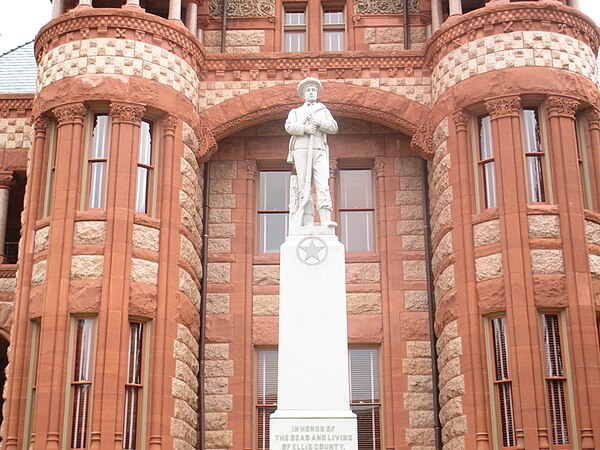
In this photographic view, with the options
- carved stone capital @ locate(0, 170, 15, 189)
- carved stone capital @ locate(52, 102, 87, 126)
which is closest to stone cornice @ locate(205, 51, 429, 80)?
carved stone capital @ locate(52, 102, 87, 126)

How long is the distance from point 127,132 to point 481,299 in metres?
8.43

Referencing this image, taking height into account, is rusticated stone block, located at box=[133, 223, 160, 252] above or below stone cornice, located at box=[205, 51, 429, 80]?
below

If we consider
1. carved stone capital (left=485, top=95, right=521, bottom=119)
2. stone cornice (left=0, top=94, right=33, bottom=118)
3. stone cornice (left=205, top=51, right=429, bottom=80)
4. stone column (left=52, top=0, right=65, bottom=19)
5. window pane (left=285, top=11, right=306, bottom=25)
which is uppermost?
window pane (left=285, top=11, right=306, bottom=25)

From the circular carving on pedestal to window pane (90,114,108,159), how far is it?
330 inches

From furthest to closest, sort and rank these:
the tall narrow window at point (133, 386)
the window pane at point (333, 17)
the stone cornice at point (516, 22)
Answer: the window pane at point (333, 17), the stone cornice at point (516, 22), the tall narrow window at point (133, 386)

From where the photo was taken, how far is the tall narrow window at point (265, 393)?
853 inches

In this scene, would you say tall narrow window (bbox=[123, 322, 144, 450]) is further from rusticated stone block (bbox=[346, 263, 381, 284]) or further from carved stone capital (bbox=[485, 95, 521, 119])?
carved stone capital (bbox=[485, 95, 521, 119])

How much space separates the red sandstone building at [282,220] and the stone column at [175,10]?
62 millimetres

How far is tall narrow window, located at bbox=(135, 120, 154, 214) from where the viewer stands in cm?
2089

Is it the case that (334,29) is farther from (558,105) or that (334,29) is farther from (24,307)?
(24,307)

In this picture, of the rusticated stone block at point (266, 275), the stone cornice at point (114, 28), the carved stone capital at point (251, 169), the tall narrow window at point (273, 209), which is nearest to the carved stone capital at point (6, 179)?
the stone cornice at point (114, 28)

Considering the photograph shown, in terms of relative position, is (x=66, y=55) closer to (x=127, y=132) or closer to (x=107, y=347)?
(x=127, y=132)

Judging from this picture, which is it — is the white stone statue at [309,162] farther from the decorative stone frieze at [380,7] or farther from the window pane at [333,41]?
the decorative stone frieze at [380,7]

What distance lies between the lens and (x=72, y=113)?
20.8 m
